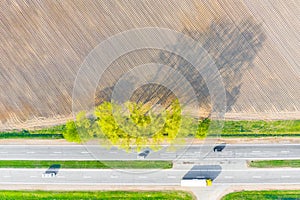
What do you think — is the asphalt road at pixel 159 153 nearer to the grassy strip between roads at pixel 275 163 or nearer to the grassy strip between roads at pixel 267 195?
the grassy strip between roads at pixel 275 163

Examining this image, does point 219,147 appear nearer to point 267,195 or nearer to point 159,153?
point 159,153

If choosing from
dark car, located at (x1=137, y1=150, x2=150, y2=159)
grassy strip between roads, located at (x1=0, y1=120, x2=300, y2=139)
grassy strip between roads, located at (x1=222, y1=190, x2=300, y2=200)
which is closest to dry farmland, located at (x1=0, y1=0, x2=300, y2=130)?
grassy strip between roads, located at (x1=0, y1=120, x2=300, y2=139)

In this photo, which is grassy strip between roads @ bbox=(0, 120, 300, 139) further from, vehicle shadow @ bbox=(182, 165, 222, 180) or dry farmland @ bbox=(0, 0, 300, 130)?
vehicle shadow @ bbox=(182, 165, 222, 180)

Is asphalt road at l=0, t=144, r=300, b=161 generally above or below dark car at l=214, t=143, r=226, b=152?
below

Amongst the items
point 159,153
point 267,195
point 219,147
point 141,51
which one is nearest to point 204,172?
point 219,147

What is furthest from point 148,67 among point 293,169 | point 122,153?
point 293,169

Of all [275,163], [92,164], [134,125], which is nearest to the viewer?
[134,125]
